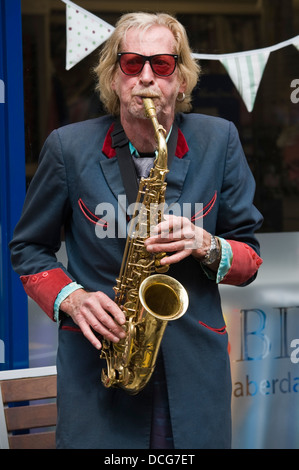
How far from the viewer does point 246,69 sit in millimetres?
3129

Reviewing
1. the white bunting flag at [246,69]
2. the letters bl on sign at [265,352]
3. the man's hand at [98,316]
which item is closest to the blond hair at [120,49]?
the man's hand at [98,316]

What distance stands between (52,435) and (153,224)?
1422 mm

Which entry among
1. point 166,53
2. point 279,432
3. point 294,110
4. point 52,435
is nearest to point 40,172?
point 166,53

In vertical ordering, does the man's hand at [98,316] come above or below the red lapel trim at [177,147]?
below

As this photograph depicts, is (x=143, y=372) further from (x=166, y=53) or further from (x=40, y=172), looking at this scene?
(x=166, y=53)

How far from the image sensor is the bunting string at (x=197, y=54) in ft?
9.52

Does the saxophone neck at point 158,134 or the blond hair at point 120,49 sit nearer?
Result: the saxophone neck at point 158,134

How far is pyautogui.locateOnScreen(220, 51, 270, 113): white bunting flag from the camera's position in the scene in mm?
3111

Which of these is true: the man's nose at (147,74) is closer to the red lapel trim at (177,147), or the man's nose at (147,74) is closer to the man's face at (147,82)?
the man's face at (147,82)

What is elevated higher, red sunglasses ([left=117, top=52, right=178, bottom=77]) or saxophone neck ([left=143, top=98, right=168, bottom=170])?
red sunglasses ([left=117, top=52, right=178, bottom=77])

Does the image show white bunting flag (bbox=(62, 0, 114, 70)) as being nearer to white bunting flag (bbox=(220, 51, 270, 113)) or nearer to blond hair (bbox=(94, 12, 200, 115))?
white bunting flag (bbox=(220, 51, 270, 113))

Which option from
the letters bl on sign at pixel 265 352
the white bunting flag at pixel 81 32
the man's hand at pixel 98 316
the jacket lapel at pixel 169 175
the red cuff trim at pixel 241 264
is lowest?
the letters bl on sign at pixel 265 352

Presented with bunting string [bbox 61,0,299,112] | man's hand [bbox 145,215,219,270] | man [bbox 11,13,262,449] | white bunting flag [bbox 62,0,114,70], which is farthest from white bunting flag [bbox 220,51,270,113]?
man's hand [bbox 145,215,219,270]

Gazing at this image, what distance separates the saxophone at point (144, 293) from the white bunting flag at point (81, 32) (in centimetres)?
113
